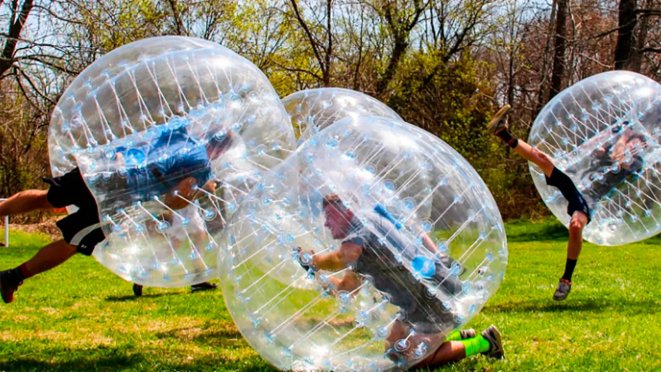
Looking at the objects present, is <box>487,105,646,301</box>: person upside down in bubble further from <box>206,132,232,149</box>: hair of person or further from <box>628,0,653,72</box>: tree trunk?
<box>628,0,653,72</box>: tree trunk

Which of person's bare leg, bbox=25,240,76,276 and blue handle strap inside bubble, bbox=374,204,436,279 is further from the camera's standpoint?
person's bare leg, bbox=25,240,76,276

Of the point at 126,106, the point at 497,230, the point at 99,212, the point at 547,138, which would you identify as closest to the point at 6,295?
the point at 99,212

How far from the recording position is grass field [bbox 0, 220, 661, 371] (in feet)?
Result: 14.0

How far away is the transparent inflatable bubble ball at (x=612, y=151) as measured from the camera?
6559 mm

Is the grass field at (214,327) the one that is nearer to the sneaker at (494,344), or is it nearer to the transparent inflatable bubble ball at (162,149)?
the sneaker at (494,344)

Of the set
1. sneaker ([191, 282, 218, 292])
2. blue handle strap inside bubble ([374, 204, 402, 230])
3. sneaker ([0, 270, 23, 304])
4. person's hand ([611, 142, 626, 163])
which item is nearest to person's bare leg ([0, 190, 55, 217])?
sneaker ([0, 270, 23, 304])

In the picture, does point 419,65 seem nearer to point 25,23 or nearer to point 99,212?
point 25,23

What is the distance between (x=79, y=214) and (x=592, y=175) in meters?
4.89

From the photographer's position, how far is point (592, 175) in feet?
22.1

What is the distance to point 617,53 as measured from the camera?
18625 millimetres

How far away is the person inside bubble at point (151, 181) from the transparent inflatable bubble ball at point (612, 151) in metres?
3.99

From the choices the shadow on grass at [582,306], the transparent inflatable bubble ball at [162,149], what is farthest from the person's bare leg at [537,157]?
the transparent inflatable bubble ball at [162,149]

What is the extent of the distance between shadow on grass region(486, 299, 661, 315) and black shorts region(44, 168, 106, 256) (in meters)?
3.92

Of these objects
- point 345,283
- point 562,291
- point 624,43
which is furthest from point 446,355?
point 624,43
